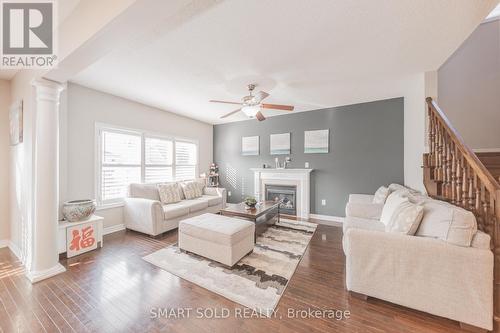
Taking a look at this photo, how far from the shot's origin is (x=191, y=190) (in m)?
4.79

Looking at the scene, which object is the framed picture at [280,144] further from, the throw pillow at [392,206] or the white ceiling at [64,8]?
the white ceiling at [64,8]

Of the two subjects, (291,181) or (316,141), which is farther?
(291,181)

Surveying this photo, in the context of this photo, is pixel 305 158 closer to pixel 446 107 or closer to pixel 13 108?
pixel 446 107

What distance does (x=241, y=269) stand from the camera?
94.0 inches

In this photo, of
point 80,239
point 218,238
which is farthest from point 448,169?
point 80,239

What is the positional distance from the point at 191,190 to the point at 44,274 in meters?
2.80

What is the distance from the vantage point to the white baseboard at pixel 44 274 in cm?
217

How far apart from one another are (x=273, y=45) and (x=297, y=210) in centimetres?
379

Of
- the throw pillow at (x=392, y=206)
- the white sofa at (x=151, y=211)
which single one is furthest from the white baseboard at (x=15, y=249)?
the throw pillow at (x=392, y=206)

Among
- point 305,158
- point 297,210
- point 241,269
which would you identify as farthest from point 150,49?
point 297,210

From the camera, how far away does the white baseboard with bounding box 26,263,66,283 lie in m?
2.17

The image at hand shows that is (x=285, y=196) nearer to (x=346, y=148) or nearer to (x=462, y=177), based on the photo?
Result: (x=346, y=148)

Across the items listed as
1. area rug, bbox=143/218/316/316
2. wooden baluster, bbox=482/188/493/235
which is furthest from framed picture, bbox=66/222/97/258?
wooden baluster, bbox=482/188/493/235

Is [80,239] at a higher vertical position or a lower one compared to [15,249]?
higher
